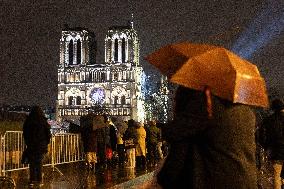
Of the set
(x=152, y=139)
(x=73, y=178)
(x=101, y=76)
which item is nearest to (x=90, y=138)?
(x=73, y=178)

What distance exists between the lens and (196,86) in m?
3.53

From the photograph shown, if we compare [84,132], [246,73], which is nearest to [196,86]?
[246,73]

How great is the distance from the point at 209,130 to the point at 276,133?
6940 millimetres

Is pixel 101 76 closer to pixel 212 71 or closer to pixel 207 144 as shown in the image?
pixel 212 71

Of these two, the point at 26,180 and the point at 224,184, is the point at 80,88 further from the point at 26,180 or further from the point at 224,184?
the point at 224,184

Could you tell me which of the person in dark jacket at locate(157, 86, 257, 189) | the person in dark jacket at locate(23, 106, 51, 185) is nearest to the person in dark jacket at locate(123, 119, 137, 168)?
the person in dark jacket at locate(23, 106, 51, 185)

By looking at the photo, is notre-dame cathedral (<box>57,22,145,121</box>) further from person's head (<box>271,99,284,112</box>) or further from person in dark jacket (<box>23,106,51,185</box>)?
person's head (<box>271,99,284,112</box>)

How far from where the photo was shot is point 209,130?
3.43 metres

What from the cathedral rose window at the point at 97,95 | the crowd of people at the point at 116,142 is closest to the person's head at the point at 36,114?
the crowd of people at the point at 116,142

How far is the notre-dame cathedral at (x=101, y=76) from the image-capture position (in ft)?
382

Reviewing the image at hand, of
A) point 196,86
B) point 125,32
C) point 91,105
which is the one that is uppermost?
point 125,32

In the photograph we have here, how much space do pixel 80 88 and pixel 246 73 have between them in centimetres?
11813

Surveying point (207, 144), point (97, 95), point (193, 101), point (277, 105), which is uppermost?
point (97, 95)

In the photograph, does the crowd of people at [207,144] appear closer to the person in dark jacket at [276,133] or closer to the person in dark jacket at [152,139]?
the person in dark jacket at [276,133]
